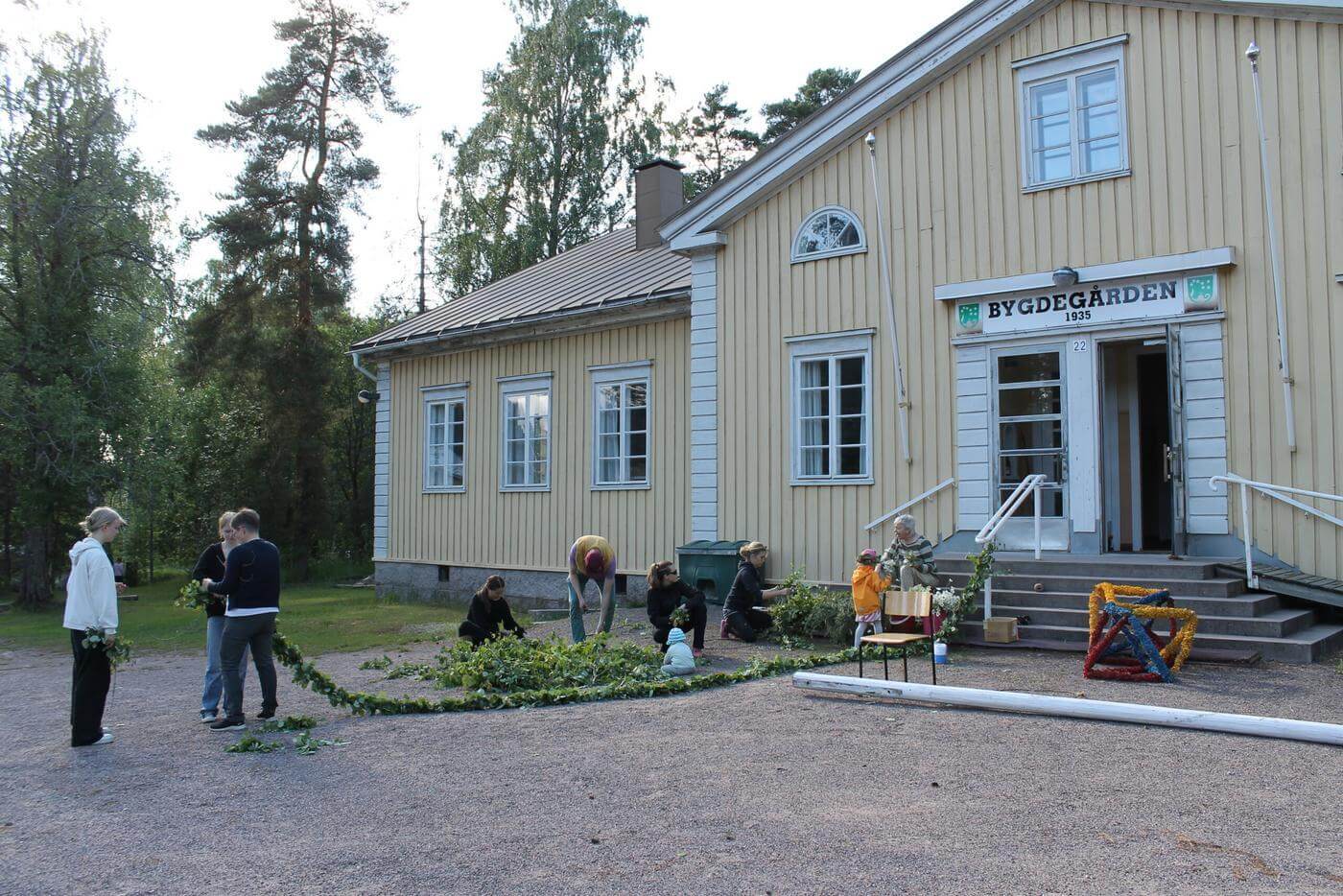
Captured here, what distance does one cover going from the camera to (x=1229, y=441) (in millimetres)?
11008

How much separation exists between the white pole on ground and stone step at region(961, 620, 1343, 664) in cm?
233

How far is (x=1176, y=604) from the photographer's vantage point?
32.9 ft

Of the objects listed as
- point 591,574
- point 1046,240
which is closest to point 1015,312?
point 1046,240

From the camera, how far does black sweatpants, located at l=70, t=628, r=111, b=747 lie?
7.70m

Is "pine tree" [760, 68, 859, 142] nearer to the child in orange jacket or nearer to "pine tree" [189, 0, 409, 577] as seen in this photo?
"pine tree" [189, 0, 409, 577]

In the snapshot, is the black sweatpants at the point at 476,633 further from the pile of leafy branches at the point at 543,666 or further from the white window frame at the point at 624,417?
the white window frame at the point at 624,417

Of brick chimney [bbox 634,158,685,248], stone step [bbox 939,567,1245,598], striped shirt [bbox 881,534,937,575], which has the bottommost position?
stone step [bbox 939,567,1245,598]

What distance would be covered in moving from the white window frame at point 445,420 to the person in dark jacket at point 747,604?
8.11 m

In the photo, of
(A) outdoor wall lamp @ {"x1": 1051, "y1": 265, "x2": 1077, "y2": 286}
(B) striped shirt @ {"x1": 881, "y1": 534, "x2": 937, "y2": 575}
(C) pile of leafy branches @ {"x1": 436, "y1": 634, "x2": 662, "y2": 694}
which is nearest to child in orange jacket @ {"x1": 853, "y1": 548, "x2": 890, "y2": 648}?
(B) striped shirt @ {"x1": 881, "y1": 534, "x2": 937, "y2": 575}

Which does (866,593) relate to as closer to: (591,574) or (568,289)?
(591,574)

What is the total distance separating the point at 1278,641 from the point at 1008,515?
285 cm

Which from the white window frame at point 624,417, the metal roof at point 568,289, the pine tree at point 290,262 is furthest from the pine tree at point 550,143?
the white window frame at point 624,417

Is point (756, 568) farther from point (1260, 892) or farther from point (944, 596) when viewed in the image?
point (1260, 892)

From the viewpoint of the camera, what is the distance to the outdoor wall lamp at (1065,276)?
1175 cm
